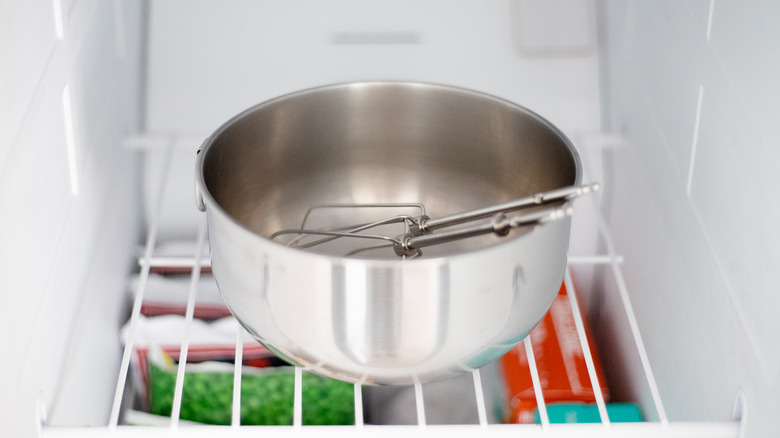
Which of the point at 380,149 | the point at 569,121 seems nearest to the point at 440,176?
the point at 380,149

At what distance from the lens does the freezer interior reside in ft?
2.15

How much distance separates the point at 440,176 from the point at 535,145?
134 mm

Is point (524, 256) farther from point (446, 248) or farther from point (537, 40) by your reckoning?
point (537, 40)

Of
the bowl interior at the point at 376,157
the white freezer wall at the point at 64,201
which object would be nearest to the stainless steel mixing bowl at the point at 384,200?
the bowl interior at the point at 376,157

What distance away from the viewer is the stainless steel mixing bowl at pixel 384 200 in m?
0.63

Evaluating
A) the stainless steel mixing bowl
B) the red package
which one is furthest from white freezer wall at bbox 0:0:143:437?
the red package

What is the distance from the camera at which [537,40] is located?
1093 mm

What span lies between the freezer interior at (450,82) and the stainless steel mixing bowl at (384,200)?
0.09 meters

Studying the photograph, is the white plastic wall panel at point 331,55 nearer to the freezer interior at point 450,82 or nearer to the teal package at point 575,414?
the freezer interior at point 450,82

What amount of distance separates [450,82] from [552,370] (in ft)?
1.30

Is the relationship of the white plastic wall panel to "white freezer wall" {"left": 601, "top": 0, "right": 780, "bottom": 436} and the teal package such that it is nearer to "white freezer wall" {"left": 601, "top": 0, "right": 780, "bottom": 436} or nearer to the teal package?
"white freezer wall" {"left": 601, "top": 0, "right": 780, "bottom": 436}

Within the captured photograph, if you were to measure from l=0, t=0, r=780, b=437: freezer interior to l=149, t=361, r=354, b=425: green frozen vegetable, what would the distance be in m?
0.04

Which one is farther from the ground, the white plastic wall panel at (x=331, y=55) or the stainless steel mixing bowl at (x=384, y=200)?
the white plastic wall panel at (x=331, y=55)

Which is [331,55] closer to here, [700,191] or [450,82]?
[450,82]
